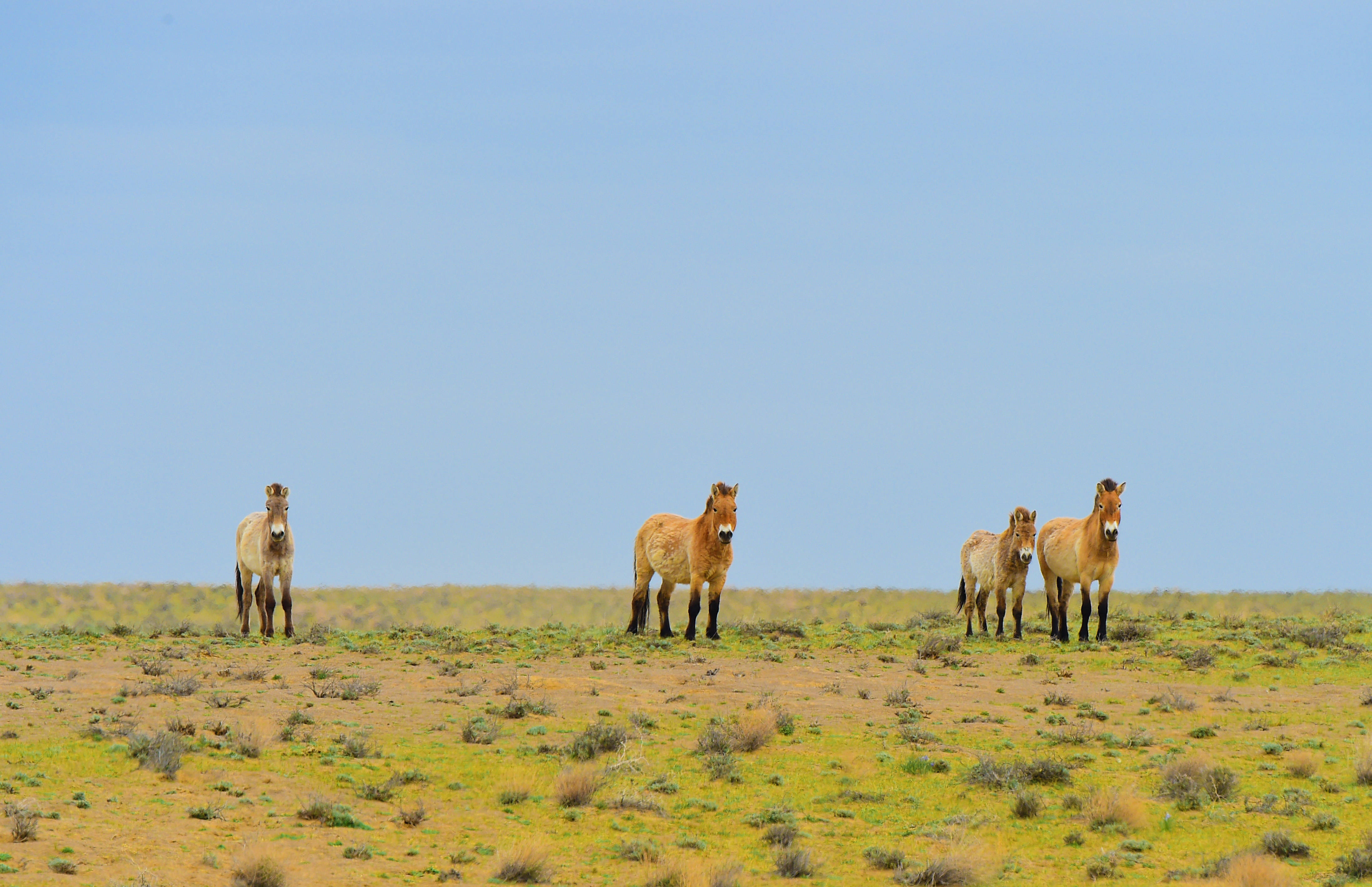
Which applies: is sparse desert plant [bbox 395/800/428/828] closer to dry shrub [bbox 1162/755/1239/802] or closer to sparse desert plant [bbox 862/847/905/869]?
sparse desert plant [bbox 862/847/905/869]

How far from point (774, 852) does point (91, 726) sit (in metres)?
8.98

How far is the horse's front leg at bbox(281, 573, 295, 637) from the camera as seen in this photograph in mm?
26156

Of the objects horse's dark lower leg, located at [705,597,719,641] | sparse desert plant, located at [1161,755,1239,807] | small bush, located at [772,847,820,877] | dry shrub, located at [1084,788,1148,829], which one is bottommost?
small bush, located at [772,847,820,877]

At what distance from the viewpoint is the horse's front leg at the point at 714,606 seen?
26.2 metres

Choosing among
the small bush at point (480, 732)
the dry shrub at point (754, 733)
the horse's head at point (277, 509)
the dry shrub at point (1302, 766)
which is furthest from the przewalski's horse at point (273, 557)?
the dry shrub at point (1302, 766)

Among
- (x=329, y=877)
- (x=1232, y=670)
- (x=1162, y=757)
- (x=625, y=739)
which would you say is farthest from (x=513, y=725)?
(x=1232, y=670)

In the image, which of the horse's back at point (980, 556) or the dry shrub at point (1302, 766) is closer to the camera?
the dry shrub at point (1302, 766)

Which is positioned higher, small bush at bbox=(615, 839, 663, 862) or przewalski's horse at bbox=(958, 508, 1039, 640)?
przewalski's horse at bbox=(958, 508, 1039, 640)

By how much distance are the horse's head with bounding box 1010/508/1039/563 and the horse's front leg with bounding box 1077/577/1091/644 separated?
1.26 metres

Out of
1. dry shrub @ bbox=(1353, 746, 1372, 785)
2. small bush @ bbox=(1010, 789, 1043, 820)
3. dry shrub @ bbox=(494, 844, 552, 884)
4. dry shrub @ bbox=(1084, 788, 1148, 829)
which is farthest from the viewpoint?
dry shrub @ bbox=(1353, 746, 1372, 785)

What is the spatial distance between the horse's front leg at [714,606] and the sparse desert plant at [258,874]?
601 inches

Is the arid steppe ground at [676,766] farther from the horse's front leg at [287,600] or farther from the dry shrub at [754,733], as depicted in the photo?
the horse's front leg at [287,600]

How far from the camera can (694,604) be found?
26.9m

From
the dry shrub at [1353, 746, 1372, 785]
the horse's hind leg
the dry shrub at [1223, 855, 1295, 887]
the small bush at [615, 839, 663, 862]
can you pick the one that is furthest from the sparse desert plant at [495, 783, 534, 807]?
the horse's hind leg
